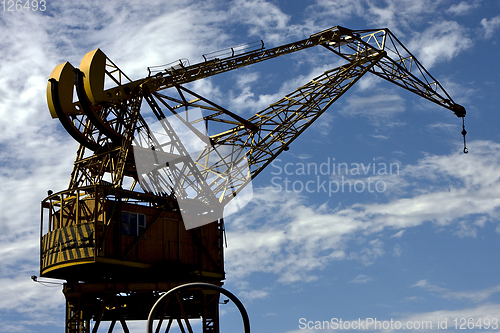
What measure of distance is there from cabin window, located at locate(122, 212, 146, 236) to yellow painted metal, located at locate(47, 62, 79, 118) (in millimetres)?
9347

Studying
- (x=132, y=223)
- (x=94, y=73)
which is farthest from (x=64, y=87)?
(x=132, y=223)

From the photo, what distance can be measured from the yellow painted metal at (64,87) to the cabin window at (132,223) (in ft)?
30.7

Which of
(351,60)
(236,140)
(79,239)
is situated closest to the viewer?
(79,239)

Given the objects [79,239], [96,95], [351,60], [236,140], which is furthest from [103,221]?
[351,60]

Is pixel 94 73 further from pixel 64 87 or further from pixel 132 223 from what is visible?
pixel 132 223

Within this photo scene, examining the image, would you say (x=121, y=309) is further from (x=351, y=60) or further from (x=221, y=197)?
(x=351, y=60)

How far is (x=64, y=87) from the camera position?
46.3 metres

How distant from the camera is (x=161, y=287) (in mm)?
44594

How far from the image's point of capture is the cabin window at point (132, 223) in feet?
140

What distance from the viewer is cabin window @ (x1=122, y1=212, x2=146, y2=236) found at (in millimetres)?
42719

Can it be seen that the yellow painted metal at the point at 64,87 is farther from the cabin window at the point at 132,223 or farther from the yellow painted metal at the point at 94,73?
the cabin window at the point at 132,223

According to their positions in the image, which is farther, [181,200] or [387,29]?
[387,29]

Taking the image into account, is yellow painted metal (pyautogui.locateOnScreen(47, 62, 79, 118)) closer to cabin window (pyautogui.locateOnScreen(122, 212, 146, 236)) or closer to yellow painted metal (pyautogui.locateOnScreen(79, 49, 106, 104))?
yellow painted metal (pyautogui.locateOnScreen(79, 49, 106, 104))

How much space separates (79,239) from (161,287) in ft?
22.7
